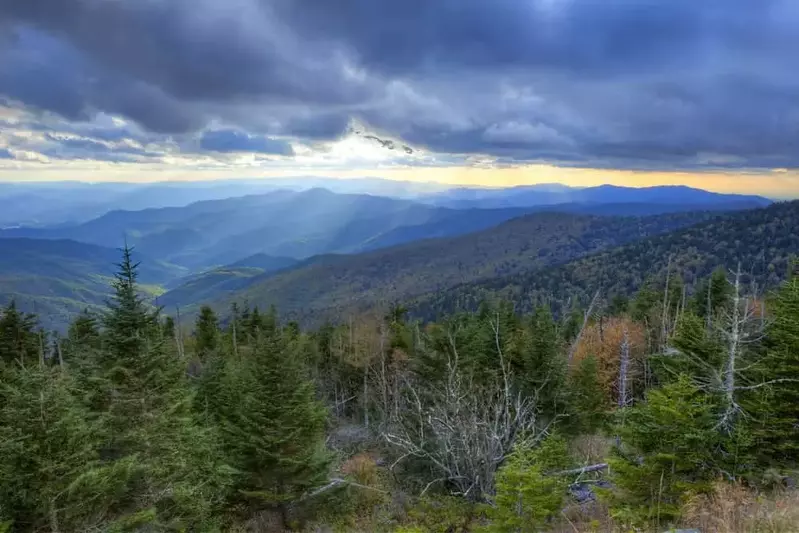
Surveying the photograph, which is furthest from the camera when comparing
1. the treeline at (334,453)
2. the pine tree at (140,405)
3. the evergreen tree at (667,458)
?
the pine tree at (140,405)

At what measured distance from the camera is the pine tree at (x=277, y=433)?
18984 millimetres

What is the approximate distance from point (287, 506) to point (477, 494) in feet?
28.2

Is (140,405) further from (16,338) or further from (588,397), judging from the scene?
(588,397)

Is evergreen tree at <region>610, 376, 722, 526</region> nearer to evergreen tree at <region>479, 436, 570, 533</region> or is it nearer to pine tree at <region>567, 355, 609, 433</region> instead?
evergreen tree at <region>479, 436, 570, 533</region>

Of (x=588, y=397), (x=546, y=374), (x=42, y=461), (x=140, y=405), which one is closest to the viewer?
(x=42, y=461)

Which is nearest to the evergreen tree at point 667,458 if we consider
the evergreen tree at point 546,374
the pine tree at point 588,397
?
the evergreen tree at point 546,374

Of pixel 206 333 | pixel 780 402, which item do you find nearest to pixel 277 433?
pixel 780 402

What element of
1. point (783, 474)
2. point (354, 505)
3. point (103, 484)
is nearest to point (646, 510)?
point (783, 474)

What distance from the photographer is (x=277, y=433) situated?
19.0 meters

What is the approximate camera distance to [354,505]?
22.2 metres

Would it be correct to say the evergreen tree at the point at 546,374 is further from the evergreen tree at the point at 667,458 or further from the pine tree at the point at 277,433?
the evergreen tree at the point at 667,458

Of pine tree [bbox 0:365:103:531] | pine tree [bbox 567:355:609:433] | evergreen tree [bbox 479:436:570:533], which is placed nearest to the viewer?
pine tree [bbox 0:365:103:531]

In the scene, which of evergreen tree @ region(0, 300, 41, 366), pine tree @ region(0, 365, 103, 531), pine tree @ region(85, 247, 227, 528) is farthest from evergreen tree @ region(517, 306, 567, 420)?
evergreen tree @ region(0, 300, 41, 366)

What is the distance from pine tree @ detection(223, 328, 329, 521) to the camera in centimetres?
1898
